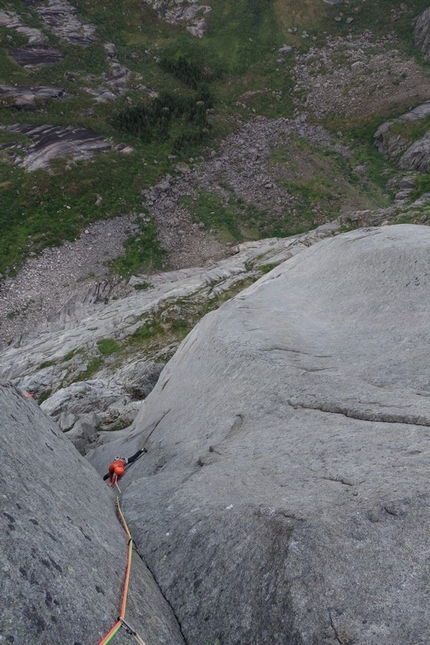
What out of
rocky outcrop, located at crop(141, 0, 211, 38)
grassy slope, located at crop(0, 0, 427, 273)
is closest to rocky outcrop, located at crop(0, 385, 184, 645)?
grassy slope, located at crop(0, 0, 427, 273)

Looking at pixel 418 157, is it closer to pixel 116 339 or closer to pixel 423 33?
pixel 423 33

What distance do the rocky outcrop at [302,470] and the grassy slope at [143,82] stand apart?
40843 mm

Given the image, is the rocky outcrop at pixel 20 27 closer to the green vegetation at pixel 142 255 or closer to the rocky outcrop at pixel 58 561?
the green vegetation at pixel 142 255

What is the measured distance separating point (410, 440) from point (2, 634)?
9.02 metres

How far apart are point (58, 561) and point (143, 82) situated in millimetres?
92338

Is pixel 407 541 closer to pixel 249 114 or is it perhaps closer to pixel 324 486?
pixel 324 486

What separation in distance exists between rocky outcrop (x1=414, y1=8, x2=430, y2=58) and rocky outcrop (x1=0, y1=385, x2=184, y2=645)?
102862mm

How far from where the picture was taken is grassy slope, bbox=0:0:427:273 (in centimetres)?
5822

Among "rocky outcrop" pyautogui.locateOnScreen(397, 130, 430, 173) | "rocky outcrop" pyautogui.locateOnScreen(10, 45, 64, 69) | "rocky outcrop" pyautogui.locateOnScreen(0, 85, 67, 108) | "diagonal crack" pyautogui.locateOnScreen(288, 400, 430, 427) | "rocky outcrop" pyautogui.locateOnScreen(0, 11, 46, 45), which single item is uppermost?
"rocky outcrop" pyautogui.locateOnScreen(0, 11, 46, 45)

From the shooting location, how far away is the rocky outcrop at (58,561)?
21.7 feet

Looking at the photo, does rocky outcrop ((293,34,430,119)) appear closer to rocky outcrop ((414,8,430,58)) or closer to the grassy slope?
the grassy slope

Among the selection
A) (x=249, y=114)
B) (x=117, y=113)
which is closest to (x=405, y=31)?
(x=249, y=114)

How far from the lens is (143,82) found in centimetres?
8219

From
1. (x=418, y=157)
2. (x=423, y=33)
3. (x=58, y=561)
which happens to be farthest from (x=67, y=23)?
(x=58, y=561)
